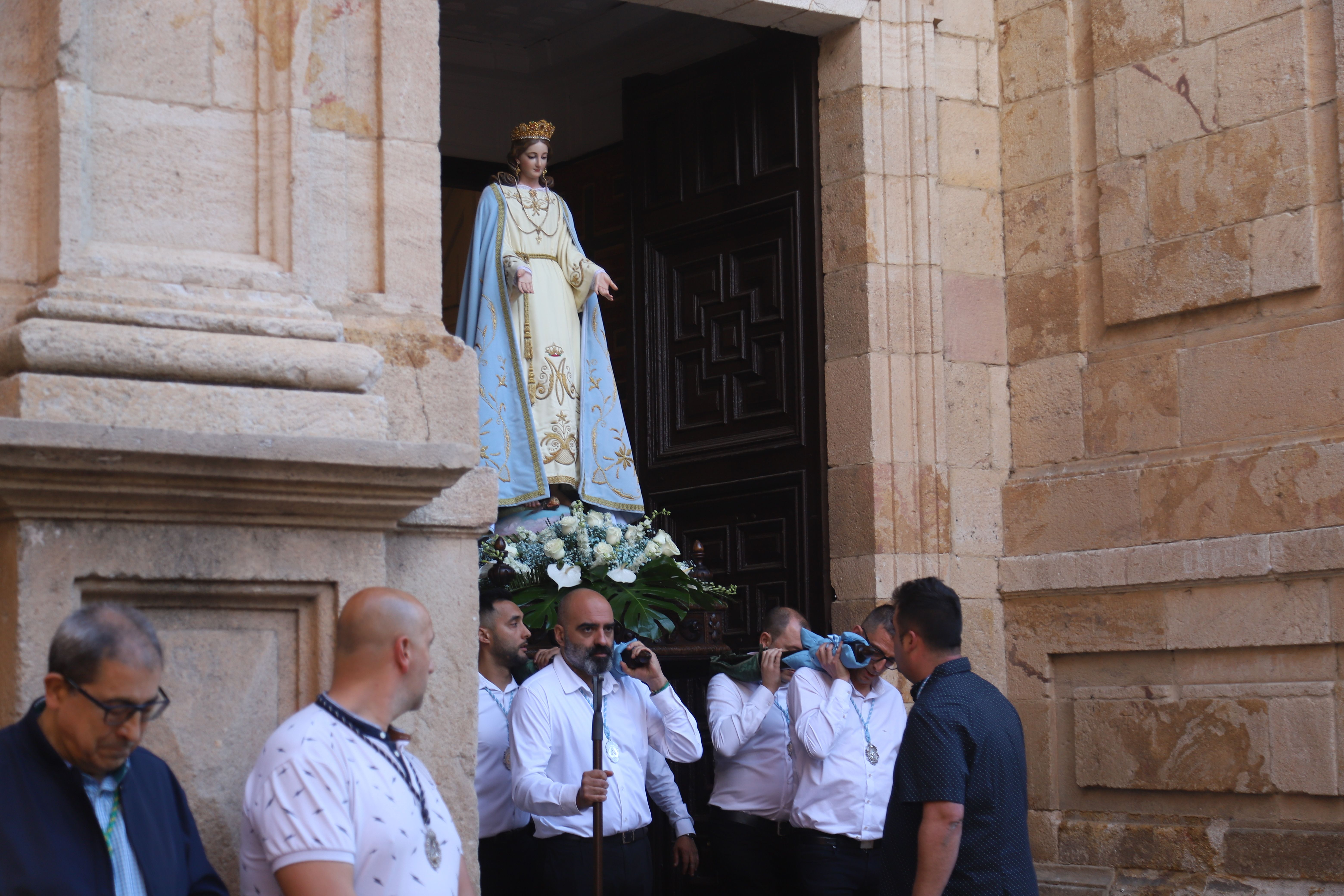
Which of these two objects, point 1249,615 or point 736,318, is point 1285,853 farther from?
point 736,318

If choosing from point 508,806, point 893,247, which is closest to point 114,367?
point 508,806

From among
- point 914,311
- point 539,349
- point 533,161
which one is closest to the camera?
point 539,349

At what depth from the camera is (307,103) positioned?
4172 millimetres

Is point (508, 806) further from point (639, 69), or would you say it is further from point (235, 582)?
point (639, 69)

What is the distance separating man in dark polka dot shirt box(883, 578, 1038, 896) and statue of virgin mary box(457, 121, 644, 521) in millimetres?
2987

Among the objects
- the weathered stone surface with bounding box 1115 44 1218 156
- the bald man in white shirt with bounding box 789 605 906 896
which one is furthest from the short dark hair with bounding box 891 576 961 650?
the weathered stone surface with bounding box 1115 44 1218 156

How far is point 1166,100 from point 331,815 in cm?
556

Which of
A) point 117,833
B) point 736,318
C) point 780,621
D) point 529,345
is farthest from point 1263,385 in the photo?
point 117,833

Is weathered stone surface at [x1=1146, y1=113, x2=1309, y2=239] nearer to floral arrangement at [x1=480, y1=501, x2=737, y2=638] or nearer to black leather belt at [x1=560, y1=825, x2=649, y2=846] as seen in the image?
floral arrangement at [x1=480, y1=501, x2=737, y2=638]

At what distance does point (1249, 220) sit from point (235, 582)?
480 cm

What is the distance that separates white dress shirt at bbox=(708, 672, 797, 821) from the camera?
20.6ft

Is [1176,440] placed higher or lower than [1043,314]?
lower

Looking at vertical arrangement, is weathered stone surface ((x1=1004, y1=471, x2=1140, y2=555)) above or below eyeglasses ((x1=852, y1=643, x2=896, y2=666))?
above

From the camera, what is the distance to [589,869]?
17.8 feet
